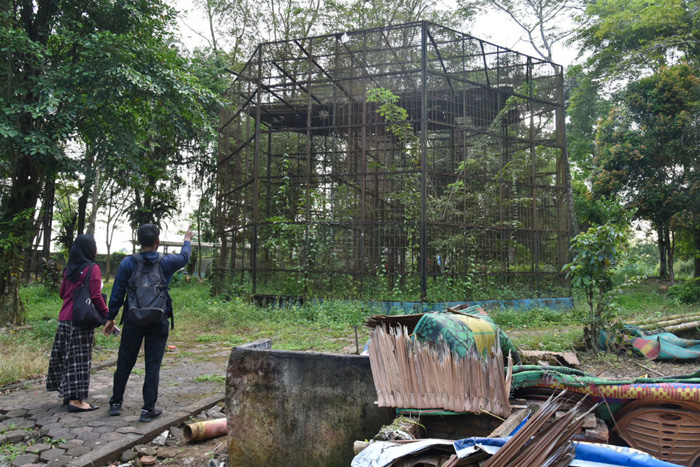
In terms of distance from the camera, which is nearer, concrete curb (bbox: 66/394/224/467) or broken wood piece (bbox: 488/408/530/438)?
broken wood piece (bbox: 488/408/530/438)

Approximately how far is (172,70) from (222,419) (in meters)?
7.84

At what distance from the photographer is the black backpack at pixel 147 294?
14.1ft

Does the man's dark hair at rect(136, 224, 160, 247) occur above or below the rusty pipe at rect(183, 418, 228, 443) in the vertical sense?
above

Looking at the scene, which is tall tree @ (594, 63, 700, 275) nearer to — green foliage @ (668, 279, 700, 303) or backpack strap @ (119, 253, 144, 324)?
green foliage @ (668, 279, 700, 303)

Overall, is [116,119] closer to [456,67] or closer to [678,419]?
[456,67]

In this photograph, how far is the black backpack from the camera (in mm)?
4285

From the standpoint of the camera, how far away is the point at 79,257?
4945 mm

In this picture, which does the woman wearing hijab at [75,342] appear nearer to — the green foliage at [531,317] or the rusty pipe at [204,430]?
the rusty pipe at [204,430]

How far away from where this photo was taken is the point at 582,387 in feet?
10.5

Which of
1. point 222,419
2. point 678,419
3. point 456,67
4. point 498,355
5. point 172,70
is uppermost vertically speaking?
point 456,67

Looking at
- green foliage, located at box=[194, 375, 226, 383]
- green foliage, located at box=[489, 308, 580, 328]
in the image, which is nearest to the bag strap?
green foliage, located at box=[194, 375, 226, 383]

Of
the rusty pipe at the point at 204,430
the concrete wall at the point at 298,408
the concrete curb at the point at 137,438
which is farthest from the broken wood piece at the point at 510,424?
the concrete curb at the point at 137,438

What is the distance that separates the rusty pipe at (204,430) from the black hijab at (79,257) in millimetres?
2069

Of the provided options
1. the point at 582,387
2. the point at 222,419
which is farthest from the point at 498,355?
the point at 222,419
